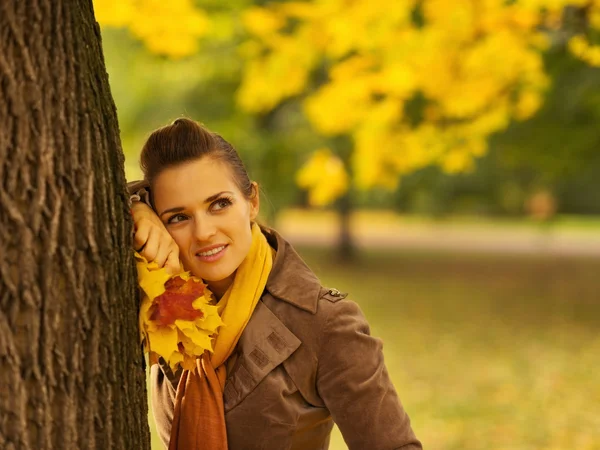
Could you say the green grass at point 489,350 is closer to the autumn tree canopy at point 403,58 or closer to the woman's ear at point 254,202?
the woman's ear at point 254,202

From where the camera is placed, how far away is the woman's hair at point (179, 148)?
214cm

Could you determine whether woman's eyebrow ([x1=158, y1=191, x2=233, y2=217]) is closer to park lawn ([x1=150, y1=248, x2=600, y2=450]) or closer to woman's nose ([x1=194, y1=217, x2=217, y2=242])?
woman's nose ([x1=194, y1=217, x2=217, y2=242])

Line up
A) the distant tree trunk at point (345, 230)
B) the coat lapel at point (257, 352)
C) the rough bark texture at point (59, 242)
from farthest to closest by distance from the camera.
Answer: the distant tree trunk at point (345, 230)
the coat lapel at point (257, 352)
the rough bark texture at point (59, 242)

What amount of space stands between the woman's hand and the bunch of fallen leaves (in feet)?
A: 0.09

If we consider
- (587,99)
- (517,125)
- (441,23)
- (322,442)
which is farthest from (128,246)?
(517,125)

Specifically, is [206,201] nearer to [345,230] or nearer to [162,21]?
[162,21]

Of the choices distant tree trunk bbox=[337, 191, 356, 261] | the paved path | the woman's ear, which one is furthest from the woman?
the paved path

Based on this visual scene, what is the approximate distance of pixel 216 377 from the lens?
83.0 inches

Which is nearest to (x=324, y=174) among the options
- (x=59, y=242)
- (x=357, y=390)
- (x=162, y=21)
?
(x=162, y=21)

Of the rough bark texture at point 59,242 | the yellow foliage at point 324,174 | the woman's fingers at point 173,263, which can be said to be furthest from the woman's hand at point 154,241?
the yellow foliage at point 324,174

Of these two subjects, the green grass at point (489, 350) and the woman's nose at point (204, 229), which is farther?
the green grass at point (489, 350)

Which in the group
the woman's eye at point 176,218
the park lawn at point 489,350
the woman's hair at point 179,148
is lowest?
the park lawn at point 489,350

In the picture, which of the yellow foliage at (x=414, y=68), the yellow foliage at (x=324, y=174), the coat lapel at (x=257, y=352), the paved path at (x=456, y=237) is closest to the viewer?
the coat lapel at (x=257, y=352)

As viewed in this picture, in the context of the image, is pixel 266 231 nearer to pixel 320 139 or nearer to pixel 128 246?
pixel 128 246
